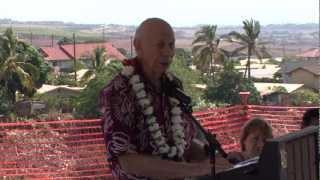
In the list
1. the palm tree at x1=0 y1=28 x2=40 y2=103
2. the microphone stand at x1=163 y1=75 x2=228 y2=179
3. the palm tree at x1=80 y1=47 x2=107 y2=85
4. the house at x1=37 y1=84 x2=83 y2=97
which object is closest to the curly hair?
the microphone stand at x1=163 y1=75 x2=228 y2=179

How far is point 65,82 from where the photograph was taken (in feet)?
176

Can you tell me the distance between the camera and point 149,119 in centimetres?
157

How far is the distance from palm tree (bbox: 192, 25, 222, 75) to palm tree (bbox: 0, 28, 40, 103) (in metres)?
17.1

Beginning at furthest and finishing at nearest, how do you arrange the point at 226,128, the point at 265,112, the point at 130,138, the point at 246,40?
the point at 246,40, the point at 265,112, the point at 226,128, the point at 130,138

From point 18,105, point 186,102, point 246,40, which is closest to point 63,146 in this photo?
point 186,102

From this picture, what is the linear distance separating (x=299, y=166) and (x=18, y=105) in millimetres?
37975

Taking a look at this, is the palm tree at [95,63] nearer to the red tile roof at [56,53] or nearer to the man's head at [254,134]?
the red tile roof at [56,53]

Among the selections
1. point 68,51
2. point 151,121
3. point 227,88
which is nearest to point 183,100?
point 151,121

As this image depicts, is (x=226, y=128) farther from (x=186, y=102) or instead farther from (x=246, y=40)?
(x=246, y=40)

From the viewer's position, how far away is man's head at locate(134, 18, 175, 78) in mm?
1559

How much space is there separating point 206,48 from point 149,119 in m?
51.8

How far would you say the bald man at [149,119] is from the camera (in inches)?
57.9

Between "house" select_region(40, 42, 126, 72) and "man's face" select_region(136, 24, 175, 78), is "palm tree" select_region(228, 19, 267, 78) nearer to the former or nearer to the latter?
"house" select_region(40, 42, 126, 72)

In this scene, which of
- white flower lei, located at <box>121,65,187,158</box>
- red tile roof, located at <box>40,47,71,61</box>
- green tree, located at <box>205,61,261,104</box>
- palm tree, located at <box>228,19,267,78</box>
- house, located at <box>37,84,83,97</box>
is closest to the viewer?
white flower lei, located at <box>121,65,187,158</box>
